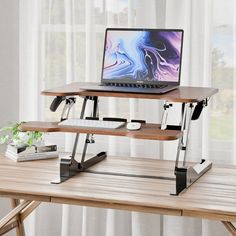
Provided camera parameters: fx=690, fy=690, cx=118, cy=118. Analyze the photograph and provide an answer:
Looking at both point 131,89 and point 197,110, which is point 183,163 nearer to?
point 197,110

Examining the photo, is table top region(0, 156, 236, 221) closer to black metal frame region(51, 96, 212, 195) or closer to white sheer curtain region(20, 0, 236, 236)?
black metal frame region(51, 96, 212, 195)

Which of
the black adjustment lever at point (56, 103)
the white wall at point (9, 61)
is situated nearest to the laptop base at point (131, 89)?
the black adjustment lever at point (56, 103)

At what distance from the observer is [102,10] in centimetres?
348

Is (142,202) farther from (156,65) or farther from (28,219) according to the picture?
(28,219)

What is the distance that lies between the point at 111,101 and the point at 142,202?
1.01m

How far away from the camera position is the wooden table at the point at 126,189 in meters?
2.54

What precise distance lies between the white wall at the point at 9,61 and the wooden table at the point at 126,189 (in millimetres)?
573

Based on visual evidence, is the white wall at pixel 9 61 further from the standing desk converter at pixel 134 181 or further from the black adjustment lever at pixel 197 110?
the black adjustment lever at pixel 197 110

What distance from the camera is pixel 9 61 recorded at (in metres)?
3.69

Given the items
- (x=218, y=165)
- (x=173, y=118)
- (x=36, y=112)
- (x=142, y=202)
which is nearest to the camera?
(x=142, y=202)

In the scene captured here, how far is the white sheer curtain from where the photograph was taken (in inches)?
130

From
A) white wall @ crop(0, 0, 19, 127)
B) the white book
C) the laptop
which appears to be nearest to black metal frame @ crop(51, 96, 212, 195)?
the laptop

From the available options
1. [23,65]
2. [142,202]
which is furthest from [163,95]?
[23,65]

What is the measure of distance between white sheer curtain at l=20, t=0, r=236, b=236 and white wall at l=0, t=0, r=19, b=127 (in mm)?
60
